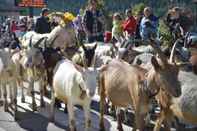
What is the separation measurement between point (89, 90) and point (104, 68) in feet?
4.42

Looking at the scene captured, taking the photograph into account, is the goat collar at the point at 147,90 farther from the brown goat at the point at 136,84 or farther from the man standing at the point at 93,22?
the man standing at the point at 93,22

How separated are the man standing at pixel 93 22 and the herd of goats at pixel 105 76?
4.05ft

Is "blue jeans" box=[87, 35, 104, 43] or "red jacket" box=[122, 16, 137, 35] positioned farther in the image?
"blue jeans" box=[87, 35, 104, 43]

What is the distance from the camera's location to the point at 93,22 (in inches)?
568

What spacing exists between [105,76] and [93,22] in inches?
191

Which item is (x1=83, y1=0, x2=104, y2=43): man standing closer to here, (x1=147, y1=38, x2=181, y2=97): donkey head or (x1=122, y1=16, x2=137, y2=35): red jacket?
(x1=122, y1=16, x2=137, y2=35): red jacket

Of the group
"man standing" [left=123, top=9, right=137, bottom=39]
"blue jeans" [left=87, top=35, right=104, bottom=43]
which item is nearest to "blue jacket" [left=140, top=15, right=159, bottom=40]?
"man standing" [left=123, top=9, right=137, bottom=39]

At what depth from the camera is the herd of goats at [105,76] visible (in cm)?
792

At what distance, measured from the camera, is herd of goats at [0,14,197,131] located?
7.92 meters

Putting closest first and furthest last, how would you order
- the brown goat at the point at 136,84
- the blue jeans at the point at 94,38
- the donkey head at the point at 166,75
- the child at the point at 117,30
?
the donkey head at the point at 166,75 → the brown goat at the point at 136,84 → the blue jeans at the point at 94,38 → the child at the point at 117,30

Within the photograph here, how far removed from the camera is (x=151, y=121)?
35.1 ft

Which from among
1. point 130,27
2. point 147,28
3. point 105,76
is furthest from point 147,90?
point 130,27

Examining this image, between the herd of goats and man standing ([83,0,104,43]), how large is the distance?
1235mm

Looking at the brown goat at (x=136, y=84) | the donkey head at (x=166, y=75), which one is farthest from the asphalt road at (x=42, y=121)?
the donkey head at (x=166, y=75)
